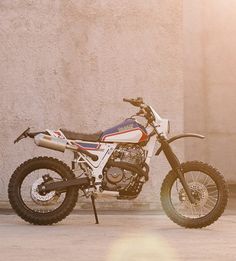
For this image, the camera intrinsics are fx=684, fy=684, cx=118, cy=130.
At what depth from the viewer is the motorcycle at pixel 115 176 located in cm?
662

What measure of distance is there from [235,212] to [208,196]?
195 centimetres

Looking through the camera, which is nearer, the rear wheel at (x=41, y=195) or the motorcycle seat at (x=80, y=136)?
the rear wheel at (x=41, y=195)

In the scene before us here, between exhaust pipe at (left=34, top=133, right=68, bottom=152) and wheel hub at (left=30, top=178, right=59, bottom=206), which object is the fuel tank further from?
wheel hub at (left=30, top=178, right=59, bottom=206)

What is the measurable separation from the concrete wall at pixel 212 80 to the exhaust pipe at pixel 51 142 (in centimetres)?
709

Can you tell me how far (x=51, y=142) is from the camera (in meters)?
6.70

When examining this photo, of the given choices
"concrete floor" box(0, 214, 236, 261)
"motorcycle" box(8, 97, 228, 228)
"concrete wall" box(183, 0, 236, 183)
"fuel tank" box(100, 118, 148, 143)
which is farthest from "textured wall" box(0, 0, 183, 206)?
"concrete wall" box(183, 0, 236, 183)

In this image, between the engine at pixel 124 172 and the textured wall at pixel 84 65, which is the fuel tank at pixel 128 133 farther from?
the textured wall at pixel 84 65

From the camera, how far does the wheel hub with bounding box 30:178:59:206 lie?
6617mm

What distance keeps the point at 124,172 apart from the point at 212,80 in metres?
7.25

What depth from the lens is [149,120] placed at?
6770 millimetres

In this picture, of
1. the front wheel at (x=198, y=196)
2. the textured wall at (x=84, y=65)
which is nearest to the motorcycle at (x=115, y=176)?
the front wheel at (x=198, y=196)

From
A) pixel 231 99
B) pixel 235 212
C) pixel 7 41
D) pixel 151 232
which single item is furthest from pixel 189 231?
pixel 231 99

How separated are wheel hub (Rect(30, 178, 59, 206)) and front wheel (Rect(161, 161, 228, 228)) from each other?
3.54ft

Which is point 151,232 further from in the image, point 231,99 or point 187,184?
point 231,99
